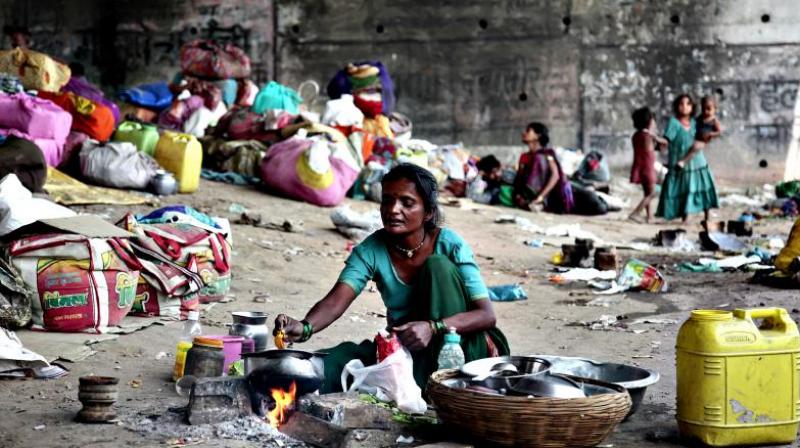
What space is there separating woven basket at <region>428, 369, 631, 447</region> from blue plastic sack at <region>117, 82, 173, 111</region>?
10.1m

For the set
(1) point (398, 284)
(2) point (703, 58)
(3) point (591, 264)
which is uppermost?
→ (2) point (703, 58)

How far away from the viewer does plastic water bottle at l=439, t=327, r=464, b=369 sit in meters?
3.75

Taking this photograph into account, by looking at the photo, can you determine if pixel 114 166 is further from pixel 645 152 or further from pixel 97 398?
pixel 645 152

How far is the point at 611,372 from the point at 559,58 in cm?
1235

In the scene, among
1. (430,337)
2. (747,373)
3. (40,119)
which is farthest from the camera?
(40,119)

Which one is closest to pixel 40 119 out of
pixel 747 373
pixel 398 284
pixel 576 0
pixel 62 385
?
pixel 62 385

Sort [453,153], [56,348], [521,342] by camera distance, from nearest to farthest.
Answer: [56,348] < [521,342] < [453,153]

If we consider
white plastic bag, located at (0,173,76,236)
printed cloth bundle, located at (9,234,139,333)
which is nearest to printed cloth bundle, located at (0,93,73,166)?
white plastic bag, located at (0,173,76,236)

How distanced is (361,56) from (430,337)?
1230 centimetres

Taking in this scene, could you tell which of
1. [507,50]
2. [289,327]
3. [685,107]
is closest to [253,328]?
[289,327]

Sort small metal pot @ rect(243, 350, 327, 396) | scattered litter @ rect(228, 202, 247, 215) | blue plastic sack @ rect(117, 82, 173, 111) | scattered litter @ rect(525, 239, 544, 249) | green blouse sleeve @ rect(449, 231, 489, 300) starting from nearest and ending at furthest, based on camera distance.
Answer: small metal pot @ rect(243, 350, 327, 396), green blouse sleeve @ rect(449, 231, 489, 300), scattered litter @ rect(228, 202, 247, 215), scattered litter @ rect(525, 239, 544, 249), blue plastic sack @ rect(117, 82, 173, 111)

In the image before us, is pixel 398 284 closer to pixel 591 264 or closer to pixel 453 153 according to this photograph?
pixel 591 264

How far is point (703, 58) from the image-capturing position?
15758 millimetres

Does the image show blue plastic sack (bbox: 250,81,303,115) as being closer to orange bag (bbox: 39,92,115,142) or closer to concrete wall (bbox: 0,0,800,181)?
orange bag (bbox: 39,92,115,142)
